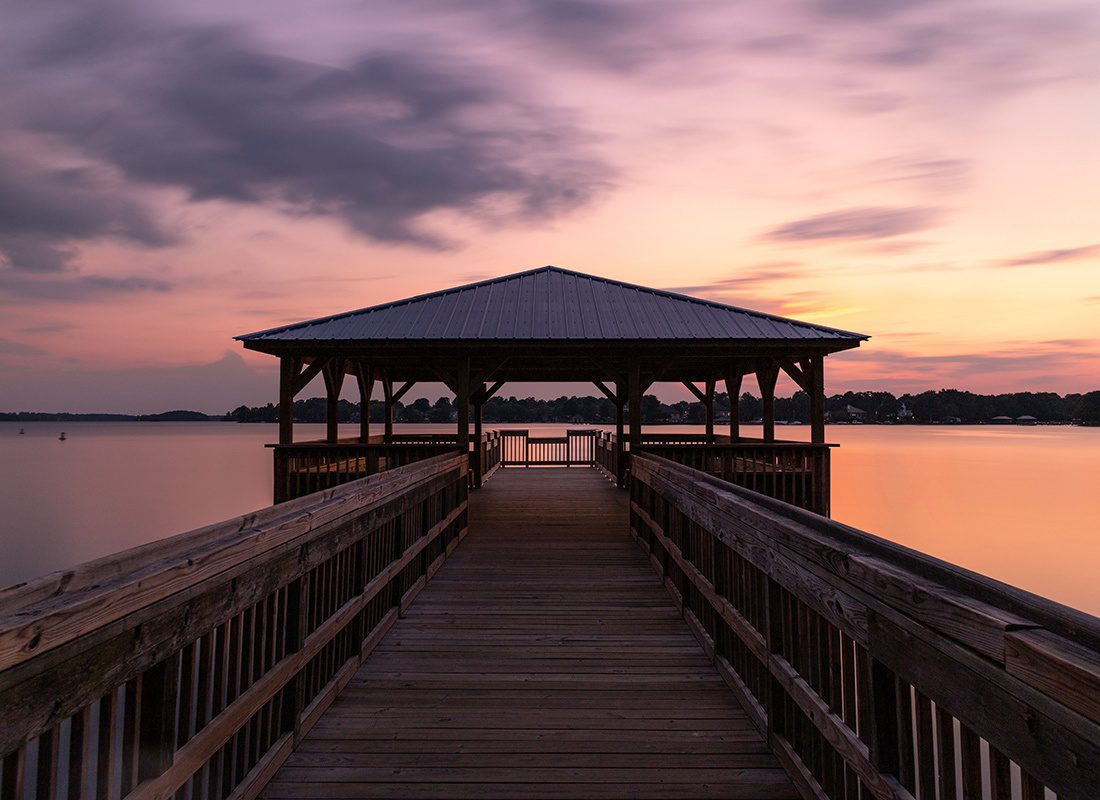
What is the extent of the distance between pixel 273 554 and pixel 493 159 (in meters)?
22.2

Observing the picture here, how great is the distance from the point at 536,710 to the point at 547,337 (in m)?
7.80

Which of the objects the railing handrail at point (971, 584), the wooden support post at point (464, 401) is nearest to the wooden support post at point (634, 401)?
the wooden support post at point (464, 401)

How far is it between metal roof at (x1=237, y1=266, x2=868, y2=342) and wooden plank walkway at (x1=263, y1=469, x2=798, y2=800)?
565 centimetres

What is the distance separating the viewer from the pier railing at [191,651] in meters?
1.42

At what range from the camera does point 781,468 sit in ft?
35.1

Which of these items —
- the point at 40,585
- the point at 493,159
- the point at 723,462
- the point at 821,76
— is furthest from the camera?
the point at 493,159

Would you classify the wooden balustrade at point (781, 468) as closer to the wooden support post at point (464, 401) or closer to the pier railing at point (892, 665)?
the wooden support post at point (464, 401)

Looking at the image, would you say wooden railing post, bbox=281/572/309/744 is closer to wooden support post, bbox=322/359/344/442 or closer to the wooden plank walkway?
the wooden plank walkway

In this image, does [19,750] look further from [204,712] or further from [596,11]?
[596,11]

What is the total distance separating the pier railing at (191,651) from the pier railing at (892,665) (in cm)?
218

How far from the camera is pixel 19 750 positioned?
132 cm

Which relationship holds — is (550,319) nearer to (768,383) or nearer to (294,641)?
(768,383)

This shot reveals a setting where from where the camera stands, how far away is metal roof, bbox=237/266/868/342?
35.6ft

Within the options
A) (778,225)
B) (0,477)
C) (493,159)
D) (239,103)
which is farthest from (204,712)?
(0,477)
